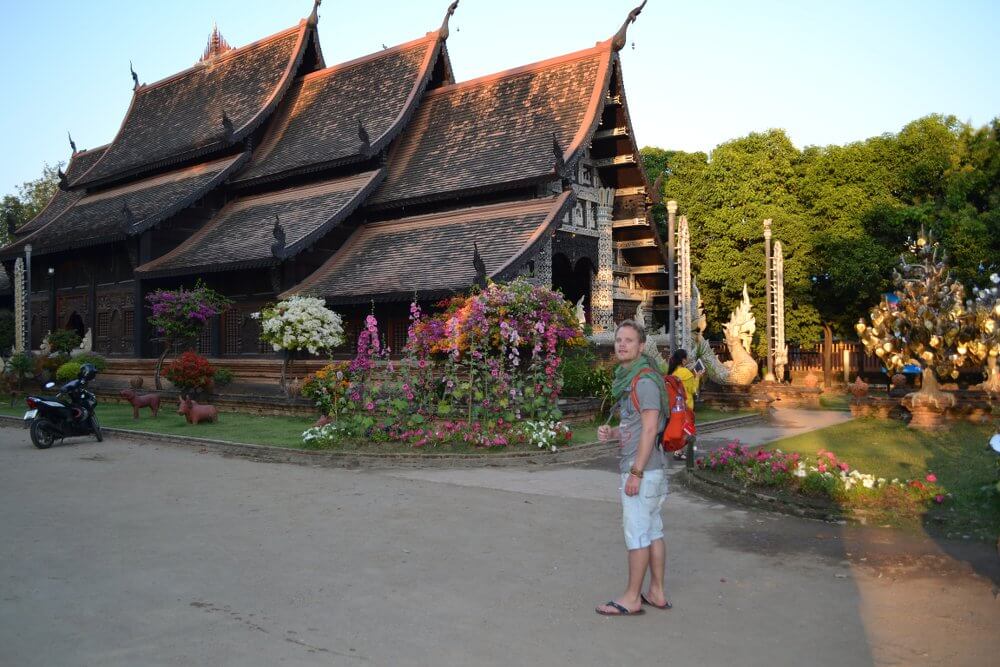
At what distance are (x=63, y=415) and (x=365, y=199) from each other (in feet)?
37.3

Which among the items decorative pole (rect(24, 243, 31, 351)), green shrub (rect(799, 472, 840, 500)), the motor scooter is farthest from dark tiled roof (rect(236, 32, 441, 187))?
green shrub (rect(799, 472, 840, 500))

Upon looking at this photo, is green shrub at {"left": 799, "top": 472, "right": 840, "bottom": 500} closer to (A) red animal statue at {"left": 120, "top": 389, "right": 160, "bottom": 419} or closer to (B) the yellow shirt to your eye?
(B) the yellow shirt

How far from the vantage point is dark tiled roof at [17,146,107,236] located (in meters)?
35.4

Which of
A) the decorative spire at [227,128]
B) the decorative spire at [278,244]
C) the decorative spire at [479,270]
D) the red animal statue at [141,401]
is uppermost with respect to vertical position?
the decorative spire at [227,128]

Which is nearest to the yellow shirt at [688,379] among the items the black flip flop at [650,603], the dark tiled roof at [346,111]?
the black flip flop at [650,603]

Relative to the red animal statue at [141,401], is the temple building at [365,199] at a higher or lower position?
higher

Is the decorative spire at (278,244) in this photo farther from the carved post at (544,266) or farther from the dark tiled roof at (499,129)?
the carved post at (544,266)

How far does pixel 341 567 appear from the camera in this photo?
6.53 m

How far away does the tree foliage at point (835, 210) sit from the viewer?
104 feet

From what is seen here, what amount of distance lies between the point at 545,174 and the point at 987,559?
52.8ft

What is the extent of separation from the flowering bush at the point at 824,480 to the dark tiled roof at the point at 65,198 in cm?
3325


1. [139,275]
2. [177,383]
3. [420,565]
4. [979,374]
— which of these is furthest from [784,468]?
[139,275]

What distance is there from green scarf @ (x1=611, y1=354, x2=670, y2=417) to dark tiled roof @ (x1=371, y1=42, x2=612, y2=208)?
16331mm

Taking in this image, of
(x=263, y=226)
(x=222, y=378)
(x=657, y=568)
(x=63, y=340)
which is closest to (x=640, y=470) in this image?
(x=657, y=568)
